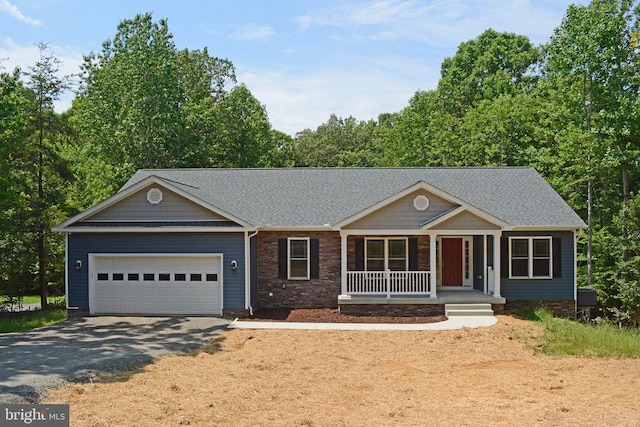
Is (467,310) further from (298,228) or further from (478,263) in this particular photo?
(298,228)

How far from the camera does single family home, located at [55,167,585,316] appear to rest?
18.9m

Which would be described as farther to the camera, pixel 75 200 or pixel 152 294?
pixel 75 200

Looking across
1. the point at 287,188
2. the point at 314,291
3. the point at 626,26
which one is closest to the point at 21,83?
the point at 287,188

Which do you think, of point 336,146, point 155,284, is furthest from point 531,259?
point 336,146

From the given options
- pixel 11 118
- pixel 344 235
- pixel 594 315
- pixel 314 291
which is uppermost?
pixel 11 118

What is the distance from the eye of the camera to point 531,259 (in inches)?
784

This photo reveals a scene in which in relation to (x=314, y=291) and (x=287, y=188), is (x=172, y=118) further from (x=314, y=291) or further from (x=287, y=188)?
(x=314, y=291)

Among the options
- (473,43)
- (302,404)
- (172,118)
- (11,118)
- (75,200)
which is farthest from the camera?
(473,43)

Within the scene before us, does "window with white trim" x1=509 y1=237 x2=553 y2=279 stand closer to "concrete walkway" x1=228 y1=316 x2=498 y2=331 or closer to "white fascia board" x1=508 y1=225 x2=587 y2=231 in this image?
"white fascia board" x1=508 y1=225 x2=587 y2=231

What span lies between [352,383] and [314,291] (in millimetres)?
8888

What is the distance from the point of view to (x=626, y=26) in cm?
2294

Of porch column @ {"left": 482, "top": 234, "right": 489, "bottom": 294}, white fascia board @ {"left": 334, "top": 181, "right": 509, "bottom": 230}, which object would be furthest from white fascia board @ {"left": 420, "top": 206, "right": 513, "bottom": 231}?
porch column @ {"left": 482, "top": 234, "right": 489, "bottom": 294}

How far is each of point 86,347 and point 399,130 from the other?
119ft

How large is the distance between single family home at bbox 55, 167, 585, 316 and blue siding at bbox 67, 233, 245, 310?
33 mm
